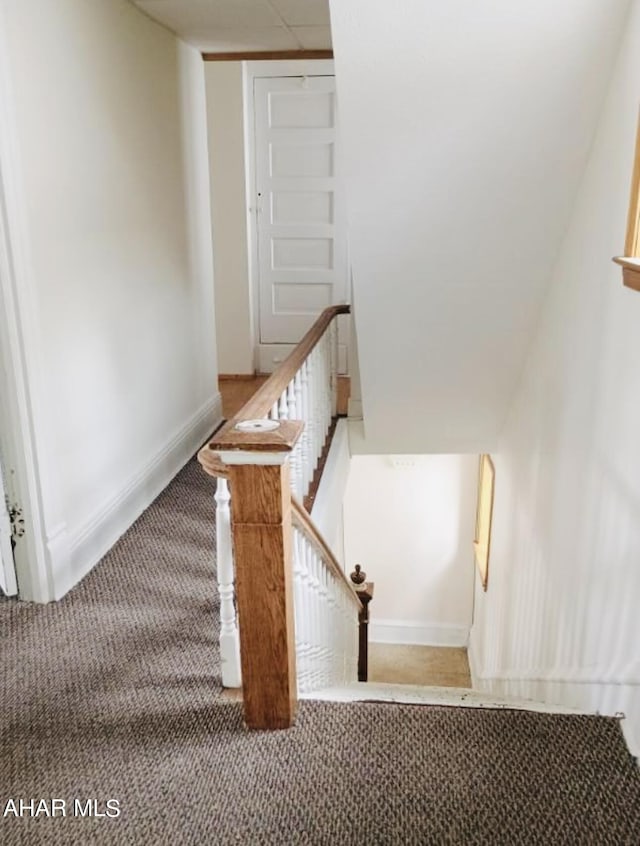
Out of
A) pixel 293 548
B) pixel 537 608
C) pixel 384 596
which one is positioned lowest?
Result: pixel 384 596

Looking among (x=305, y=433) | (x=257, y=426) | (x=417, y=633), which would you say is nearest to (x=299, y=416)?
(x=305, y=433)

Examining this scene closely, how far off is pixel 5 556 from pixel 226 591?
95 cm

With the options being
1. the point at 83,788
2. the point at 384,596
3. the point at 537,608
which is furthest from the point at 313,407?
the point at 384,596

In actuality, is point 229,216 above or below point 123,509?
above

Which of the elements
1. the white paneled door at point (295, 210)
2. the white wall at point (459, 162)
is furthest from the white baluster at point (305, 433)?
the white paneled door at point (295, 210)

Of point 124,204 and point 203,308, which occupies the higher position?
point 124,204

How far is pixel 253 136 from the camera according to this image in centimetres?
539

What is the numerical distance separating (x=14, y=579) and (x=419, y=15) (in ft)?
7.20

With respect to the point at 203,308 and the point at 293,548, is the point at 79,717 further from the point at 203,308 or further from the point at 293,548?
the point at 203,308

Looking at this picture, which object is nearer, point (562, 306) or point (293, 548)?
point (293, 548)

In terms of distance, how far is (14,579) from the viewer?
2547 mm

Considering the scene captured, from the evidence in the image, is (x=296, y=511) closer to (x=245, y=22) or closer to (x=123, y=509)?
(x=123, y=509)

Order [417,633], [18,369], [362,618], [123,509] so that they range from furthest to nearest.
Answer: [417,633] < [362,618] < [123,509] < [18,369]

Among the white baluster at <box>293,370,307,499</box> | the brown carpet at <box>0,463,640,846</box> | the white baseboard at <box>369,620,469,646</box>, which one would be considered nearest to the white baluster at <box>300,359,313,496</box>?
the white baluster at <box>293,370,307,499</box>
